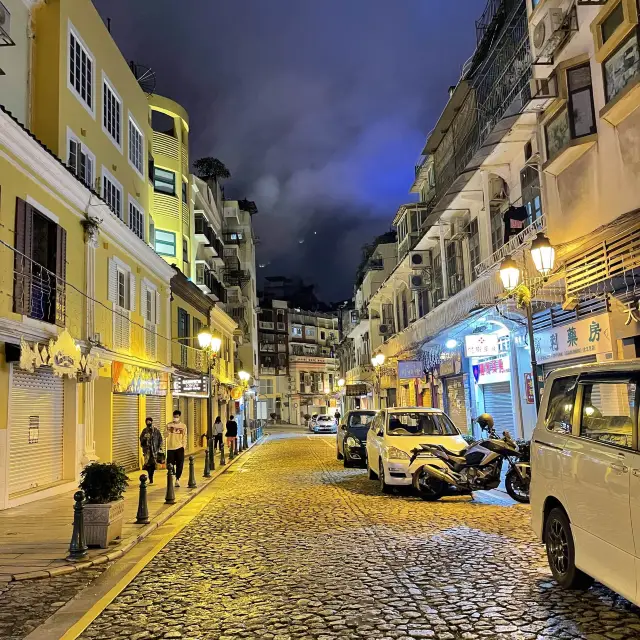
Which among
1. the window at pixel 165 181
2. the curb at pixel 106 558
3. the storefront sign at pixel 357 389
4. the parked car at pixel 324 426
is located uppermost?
the window at pixel 165 181

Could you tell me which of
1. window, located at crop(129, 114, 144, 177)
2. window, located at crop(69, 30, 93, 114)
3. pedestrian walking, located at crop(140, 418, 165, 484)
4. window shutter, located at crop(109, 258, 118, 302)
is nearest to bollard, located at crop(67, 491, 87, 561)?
pedestrian walking, located at crop(140, 418, 165, 484)

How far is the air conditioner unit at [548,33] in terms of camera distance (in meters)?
13.2

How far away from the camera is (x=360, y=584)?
636 cm

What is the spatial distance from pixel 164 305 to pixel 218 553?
17.3 metres

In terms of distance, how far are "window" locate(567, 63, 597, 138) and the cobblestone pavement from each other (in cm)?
774

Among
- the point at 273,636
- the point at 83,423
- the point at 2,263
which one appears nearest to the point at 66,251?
the point at 2,263

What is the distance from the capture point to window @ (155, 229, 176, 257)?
1136 inches

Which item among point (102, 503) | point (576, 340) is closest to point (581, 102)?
point (576, 340)

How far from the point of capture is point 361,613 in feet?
17.8

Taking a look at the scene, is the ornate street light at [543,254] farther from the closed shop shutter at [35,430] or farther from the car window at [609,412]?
the closed shop shutter at [35,430]

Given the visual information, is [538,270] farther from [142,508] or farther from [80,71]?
[80,71]

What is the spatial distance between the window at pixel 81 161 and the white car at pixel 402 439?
30.9ft

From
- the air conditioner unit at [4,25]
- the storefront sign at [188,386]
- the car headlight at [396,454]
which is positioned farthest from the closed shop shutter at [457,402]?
the air conditioner unit at [4,25]

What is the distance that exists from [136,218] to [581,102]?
14924 millimetres
